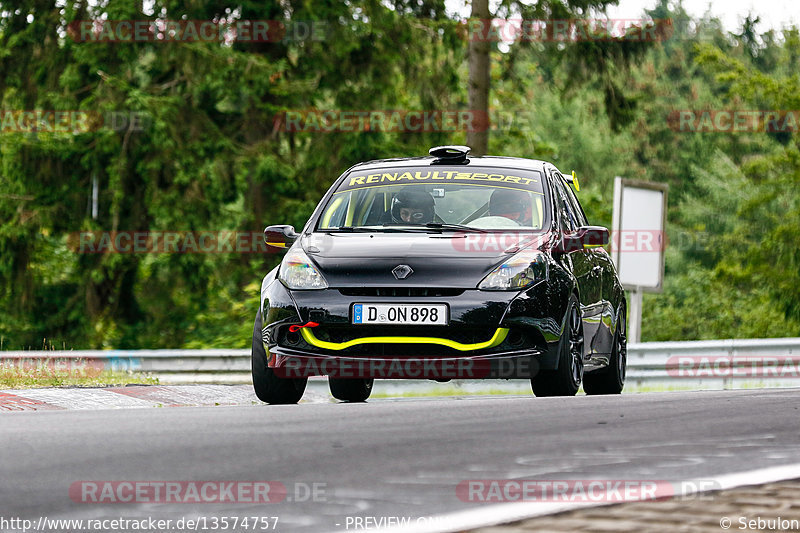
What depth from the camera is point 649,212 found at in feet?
65.4

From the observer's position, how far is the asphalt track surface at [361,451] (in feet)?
16.0

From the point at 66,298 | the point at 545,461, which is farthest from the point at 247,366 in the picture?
the point at 66,298

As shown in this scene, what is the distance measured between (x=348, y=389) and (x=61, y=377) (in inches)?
107

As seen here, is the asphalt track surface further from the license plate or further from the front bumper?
the license plate

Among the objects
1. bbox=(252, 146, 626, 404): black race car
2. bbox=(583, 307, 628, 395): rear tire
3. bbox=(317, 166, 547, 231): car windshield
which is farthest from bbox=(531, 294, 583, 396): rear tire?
bbox=(583, 307, 628, 395): rear tire

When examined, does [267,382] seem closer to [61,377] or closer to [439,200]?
[439,200]

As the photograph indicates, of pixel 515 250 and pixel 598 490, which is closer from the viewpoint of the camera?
pixel 598 490

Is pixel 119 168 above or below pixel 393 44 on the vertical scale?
below

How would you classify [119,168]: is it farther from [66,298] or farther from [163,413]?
[163,413]

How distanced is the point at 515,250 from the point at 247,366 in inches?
267

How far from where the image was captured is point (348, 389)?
11.2 meters

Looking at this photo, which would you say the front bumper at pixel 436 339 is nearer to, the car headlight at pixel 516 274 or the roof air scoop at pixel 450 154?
the car headlight at pixel 516 274

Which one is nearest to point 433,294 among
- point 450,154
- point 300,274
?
point 300,274

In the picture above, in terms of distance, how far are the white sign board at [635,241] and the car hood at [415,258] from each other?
10.2m
